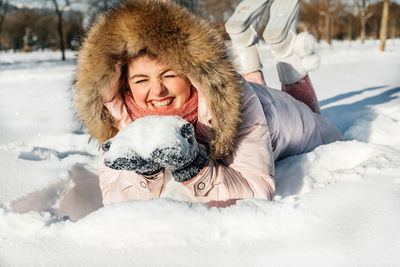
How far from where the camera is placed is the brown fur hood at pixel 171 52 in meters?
1.18

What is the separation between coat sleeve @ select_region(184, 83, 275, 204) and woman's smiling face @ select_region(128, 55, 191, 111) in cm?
24

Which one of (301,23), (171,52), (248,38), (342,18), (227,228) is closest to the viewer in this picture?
(227,228)

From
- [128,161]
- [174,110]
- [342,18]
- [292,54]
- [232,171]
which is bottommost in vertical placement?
[232,171]

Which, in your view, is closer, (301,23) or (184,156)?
(184,156)

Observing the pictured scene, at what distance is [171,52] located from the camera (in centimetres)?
118

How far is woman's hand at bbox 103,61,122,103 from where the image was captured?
1.29m

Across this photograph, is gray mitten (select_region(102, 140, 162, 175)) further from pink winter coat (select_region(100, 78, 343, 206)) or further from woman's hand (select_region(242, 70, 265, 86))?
woman's hand (select_region(242, 70, 265, 86))

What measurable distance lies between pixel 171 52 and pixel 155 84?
0.14 metres

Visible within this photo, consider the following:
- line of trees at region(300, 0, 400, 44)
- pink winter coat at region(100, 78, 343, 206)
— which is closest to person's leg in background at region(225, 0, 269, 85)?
pink winter coat at region(100, 78, 343, 206)

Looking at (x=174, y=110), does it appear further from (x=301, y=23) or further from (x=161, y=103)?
(x=301, y=23)

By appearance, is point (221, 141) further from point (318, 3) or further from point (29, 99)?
point (318, 3)

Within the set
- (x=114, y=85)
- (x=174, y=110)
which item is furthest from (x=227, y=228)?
(x=114, y=85)

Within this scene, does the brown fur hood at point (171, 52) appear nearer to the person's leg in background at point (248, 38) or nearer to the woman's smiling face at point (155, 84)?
the woman's smiling face at point (155, 84)

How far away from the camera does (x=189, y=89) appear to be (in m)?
1.34
